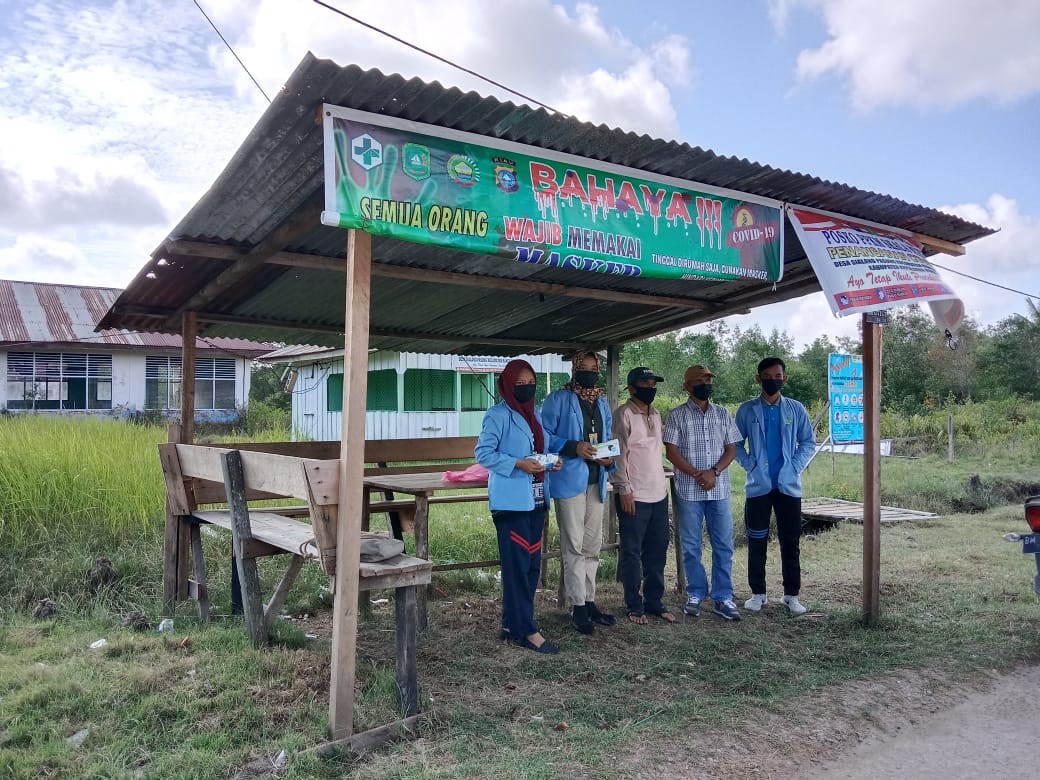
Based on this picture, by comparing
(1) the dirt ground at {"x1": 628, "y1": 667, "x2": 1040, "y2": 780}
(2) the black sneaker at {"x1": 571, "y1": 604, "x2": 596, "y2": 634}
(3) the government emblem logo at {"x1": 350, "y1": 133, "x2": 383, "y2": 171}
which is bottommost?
(1) the dirt ground at {"x1": 628, "y1": 667, "x2": 1040, "y2": 780}

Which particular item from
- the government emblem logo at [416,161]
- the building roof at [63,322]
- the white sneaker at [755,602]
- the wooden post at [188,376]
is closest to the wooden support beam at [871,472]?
the white sneaker at [755,602]

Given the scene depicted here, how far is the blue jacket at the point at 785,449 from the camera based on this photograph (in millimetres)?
5719

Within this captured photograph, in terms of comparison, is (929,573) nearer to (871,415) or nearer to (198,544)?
(871,415)

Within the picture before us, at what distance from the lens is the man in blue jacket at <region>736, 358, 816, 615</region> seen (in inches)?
226

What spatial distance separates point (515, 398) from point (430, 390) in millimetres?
14660

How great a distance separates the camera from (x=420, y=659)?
4781 mm

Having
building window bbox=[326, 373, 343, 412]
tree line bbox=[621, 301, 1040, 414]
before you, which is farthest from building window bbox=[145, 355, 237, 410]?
tree line bbox=[621, 301, 1040, 414]

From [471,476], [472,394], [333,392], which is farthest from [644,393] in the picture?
[333,392]

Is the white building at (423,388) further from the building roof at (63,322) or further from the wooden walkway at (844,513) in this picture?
the wooden walkway at (844,513)

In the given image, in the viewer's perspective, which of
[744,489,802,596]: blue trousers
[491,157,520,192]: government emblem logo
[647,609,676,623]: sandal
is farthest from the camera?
[744,489,802,596]: blue trousers

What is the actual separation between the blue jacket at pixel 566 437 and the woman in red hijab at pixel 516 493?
0.79 feet

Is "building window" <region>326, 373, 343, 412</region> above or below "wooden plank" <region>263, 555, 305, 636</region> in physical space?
above

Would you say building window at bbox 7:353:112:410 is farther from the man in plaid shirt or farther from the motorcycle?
the motorcycle

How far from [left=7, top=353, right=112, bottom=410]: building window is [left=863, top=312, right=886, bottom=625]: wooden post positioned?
71.6 feet
